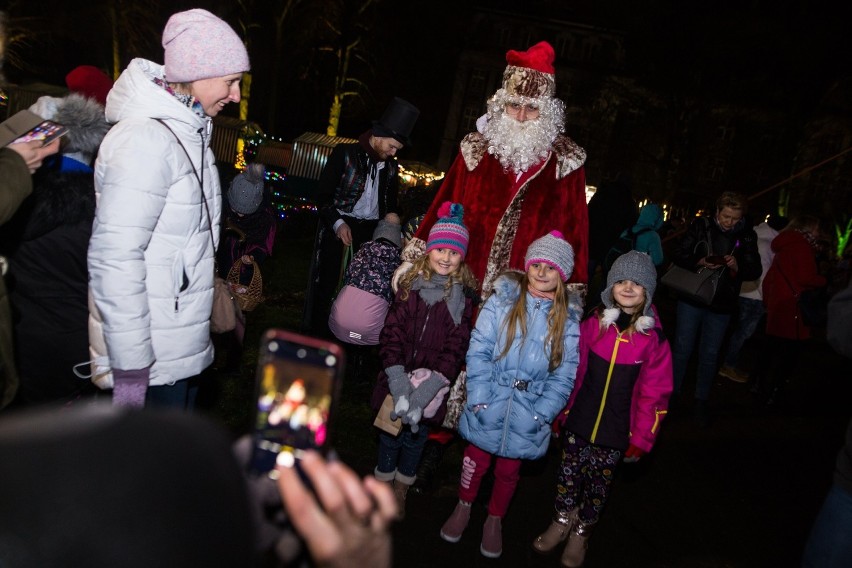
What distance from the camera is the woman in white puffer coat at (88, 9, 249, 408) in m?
2.29

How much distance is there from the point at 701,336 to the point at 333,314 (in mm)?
3680

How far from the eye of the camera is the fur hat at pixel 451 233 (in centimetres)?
385

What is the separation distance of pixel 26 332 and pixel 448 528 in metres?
2.58

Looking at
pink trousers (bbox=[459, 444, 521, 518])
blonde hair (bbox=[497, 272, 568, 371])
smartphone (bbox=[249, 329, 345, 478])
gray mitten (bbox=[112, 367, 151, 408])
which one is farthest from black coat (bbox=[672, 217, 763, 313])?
smartphone (bbox=[249, 329, 345, 478])

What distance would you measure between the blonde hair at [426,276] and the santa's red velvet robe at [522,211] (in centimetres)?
35

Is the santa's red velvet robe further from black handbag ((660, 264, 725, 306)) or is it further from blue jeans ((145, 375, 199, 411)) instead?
blue jeans ((145, 375, 199, 411))

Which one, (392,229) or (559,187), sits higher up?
(559,187)

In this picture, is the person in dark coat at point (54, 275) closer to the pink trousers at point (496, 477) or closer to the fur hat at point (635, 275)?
the pink trousers at point (496, 477)

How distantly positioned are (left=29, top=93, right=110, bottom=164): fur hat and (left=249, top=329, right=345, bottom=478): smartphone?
83.5 inches

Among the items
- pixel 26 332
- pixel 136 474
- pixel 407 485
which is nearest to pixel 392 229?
pixel 407 485

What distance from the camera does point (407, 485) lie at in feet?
13.0

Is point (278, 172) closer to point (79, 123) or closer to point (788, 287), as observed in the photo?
point (788, 287)

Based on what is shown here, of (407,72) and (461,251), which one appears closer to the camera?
(461,251)

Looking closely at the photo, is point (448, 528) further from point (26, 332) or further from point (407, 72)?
point (407, 72)
